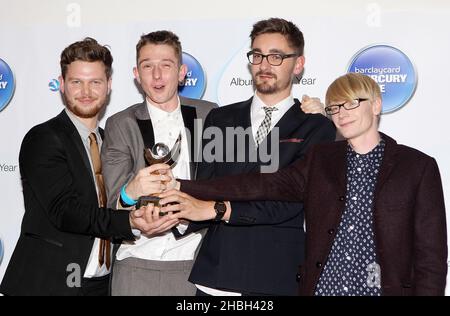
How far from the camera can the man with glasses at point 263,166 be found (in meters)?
2.90

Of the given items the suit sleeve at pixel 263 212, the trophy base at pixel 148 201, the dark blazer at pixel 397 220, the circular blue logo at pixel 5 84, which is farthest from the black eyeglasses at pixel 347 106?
the circular blue logo at pixel 5 84

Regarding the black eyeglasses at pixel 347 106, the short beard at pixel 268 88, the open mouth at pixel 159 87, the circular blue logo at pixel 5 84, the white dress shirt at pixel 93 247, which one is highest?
the circular blue logo at pixel 5 84

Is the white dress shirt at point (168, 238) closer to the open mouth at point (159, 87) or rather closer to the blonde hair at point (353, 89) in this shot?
the open mouth at point (159, 87)

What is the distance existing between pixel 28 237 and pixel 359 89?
1707 millimetres

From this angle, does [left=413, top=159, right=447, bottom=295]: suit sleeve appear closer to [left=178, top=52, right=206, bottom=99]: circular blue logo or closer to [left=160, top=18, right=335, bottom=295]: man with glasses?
[left=160, top=18, right=335, bottom=295]: man with glasses

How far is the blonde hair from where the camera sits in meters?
2.67

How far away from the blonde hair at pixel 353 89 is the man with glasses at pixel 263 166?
1.14 ft

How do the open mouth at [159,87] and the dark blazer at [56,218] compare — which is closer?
the dark blazer at [56,218]

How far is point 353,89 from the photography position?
2.67 meters

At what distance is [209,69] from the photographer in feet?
13.4

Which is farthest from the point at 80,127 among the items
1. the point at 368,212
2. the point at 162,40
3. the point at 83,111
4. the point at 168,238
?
the point at 368,212

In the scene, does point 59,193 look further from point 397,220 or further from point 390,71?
point 390,71

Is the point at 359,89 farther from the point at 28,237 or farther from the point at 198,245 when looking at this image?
the point at 28,237
